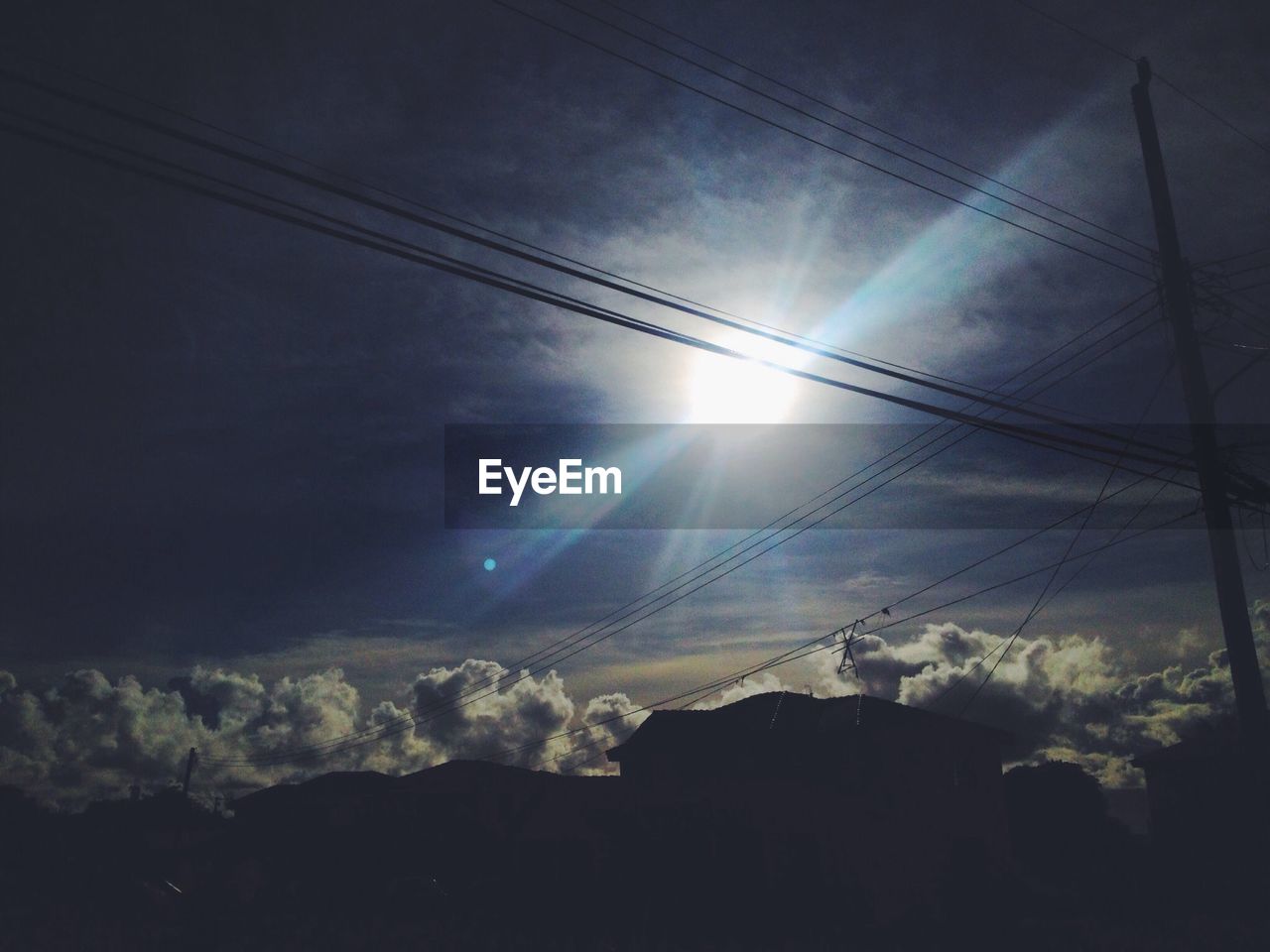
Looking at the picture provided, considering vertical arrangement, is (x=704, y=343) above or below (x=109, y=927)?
above

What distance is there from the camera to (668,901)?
28266mm

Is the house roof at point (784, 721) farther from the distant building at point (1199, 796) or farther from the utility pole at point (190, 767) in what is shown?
the utility pole at point (190, 767)

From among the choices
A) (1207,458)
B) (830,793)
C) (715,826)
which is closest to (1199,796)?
(830,793)

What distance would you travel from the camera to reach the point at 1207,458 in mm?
12516

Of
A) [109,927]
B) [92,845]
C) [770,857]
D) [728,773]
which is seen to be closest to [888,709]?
[728,773]

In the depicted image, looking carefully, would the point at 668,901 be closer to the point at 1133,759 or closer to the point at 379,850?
the point at 379,850

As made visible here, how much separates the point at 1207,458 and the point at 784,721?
25483mm

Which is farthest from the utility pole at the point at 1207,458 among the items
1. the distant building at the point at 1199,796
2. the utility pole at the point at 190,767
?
the utility pole at the point at 190,767

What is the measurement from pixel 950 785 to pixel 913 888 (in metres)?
6.34

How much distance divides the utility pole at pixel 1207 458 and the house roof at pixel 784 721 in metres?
23.2

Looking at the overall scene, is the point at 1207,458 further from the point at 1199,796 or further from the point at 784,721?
the point at 1199,796

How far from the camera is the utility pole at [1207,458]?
11312mm

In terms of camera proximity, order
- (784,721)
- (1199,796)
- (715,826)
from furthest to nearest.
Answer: (1199,796)
(784,721)
(715,826)

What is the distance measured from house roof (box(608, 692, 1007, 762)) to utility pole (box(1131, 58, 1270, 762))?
23.2 meters
